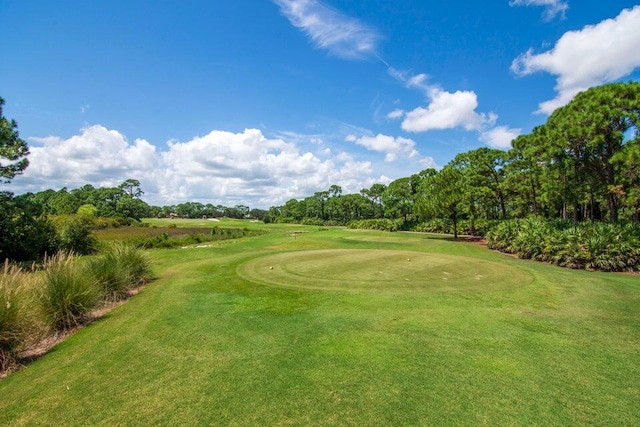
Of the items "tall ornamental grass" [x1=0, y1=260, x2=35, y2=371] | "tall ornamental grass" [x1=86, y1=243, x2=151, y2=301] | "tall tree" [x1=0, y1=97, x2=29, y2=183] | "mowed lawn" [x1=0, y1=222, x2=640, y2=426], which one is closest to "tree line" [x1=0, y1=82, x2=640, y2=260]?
"tall tree" [x1=0, y1=97, x2=29, y2=183]

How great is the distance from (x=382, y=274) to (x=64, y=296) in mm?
10656

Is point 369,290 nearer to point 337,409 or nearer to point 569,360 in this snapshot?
point 569,360

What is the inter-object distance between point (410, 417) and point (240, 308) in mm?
5970

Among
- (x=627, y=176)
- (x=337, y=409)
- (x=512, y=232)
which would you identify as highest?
(x=627, y=176)

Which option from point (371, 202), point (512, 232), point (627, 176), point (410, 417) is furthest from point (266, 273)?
point (371, 202)

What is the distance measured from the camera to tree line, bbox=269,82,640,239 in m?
19.1

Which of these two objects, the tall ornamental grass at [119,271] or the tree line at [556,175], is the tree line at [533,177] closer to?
the tree line at [556,175]

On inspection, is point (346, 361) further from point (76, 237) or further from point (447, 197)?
point (447, 197)

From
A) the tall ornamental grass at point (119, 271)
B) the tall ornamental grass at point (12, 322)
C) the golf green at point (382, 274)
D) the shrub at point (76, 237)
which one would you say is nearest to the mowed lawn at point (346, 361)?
the tall ornamental grass at point (12, 322)

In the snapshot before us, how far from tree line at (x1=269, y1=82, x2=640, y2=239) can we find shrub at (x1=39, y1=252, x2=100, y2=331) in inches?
989

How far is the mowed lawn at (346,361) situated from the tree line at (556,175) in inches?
540

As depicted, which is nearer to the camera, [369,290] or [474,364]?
[474,364]

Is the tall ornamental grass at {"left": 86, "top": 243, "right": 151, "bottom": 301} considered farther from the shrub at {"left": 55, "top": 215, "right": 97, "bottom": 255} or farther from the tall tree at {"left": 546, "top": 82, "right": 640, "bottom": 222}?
the tall tree at {"left": 546, "top": 82, "right": 640, "bottom": 222}

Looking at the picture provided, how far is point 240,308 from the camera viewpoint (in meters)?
9.05
